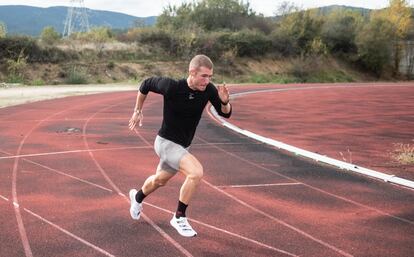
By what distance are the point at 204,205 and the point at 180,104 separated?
6.75ft

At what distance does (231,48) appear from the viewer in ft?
168

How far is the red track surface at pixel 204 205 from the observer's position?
16.7 ft

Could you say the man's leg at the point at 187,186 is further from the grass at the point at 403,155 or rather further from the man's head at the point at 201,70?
the grass at the point at 403,155

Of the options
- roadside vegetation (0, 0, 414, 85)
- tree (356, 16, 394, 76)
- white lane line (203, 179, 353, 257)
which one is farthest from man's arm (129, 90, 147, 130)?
tree (356, 16, 394, 76)

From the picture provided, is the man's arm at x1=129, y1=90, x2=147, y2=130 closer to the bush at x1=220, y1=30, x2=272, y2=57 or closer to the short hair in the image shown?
the short hair

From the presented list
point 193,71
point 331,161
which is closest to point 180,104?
point 193,71

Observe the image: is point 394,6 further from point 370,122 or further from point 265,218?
point 265,218

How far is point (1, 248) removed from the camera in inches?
194

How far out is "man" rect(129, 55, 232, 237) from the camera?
4.93 meters

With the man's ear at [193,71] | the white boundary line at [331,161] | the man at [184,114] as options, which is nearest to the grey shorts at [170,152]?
the man at [184,114]

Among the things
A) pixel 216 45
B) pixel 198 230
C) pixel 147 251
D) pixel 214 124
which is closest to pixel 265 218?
pixel 198 230

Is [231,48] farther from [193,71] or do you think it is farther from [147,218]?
[193,71]

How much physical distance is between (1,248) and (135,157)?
499cm

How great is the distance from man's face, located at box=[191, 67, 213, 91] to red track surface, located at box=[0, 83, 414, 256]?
5.59 ft
